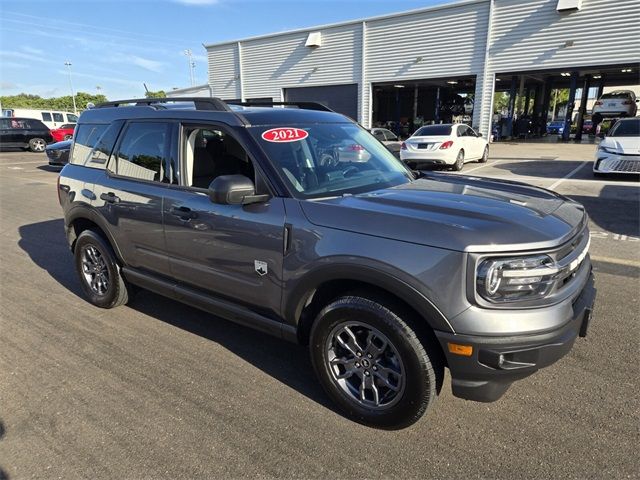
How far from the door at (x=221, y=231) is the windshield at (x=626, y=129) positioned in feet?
37.6

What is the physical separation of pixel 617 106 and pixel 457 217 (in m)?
30.4

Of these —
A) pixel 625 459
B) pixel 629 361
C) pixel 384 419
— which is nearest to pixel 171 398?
pixel 384 419

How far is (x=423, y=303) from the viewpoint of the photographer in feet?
7.20

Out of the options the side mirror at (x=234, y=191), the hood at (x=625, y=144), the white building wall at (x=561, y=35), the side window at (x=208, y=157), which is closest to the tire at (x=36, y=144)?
the white building wall at (x=561, y=35)

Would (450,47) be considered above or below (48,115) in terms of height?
above

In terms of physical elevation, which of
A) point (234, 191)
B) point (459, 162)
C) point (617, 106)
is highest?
point (617, 106)

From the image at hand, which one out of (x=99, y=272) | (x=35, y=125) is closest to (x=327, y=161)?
(x=99, y=272)

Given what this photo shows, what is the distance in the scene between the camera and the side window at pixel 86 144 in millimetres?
4148

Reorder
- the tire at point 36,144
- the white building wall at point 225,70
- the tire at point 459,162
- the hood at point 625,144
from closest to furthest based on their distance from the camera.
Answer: the hood at point 625,144 → the tire at point 459,162 → the tire at point 36,144 → the white building wall at point 225,70

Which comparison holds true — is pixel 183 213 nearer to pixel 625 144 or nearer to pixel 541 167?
pixel 625 144

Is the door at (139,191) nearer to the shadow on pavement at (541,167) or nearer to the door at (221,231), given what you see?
the door at (221,231)

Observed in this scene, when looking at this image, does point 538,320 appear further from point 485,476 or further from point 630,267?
point 630,267

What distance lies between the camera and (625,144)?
10.5 metres

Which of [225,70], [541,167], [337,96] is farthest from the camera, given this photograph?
[225,70]
